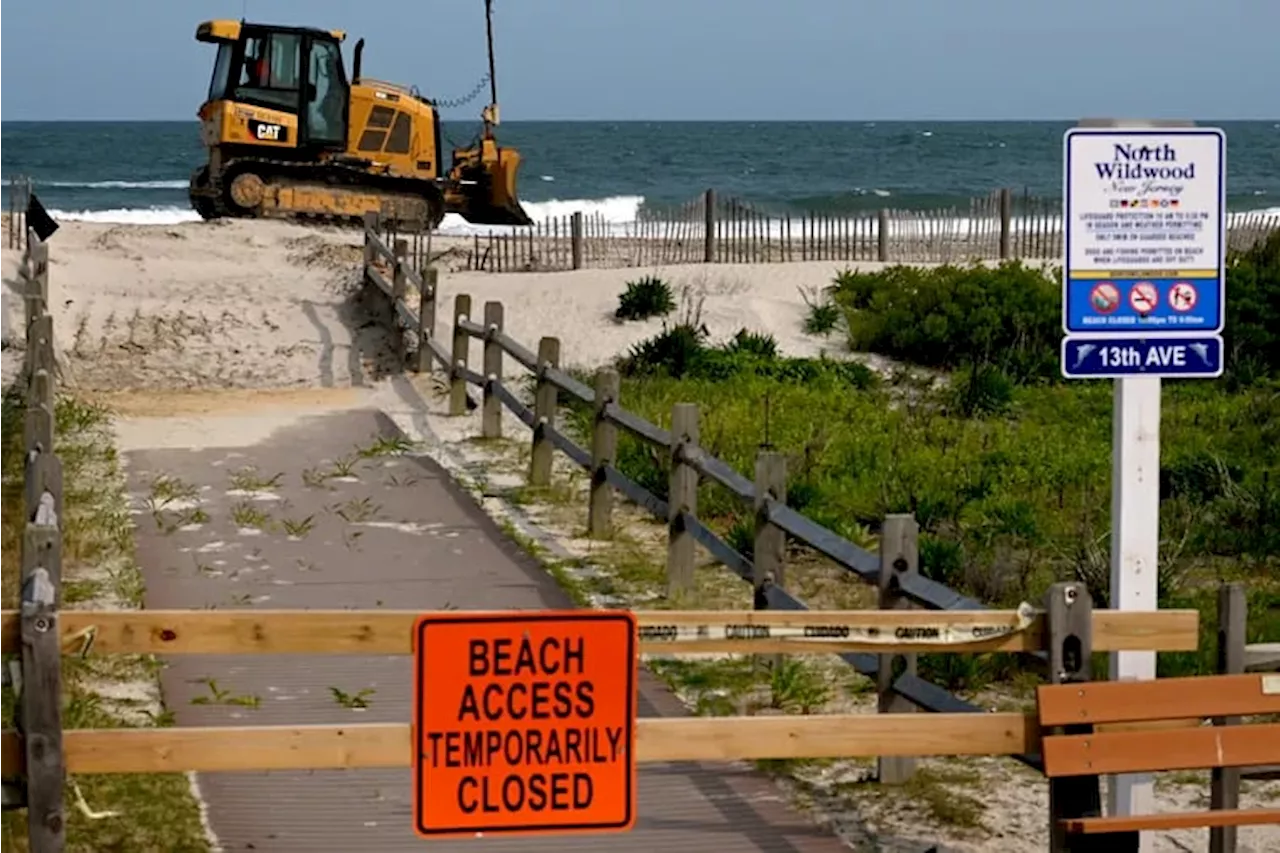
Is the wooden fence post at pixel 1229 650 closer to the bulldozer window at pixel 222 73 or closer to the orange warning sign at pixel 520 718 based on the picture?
the orange warning sign at pixel 520 718

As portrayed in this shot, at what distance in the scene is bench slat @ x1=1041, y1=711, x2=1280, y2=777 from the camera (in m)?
5.23

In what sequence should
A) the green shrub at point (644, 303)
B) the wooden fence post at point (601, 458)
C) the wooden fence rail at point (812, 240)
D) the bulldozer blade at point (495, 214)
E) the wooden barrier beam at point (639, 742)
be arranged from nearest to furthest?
1. the wooden barrier beam at point (639, 742)
2. the wooden fence post at point (601, 458)
3. the green shrub at point (644, 303)
4. the wooden fence rail at point (812, 240)
5. the bulldozer blade at point (495, 214)

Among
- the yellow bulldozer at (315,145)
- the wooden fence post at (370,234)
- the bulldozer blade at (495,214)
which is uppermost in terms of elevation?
the yellow bulldozer at (315,145)

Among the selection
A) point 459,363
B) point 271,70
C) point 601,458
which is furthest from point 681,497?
point 271,70

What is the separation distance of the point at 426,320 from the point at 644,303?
397 cm

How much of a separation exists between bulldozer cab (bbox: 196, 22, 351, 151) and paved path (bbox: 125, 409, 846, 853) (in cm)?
1317

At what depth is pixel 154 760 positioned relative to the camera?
5113 mm

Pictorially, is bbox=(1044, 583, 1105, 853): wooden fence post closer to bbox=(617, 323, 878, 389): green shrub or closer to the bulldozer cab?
bbox=(617, 323, 878, 389): green shrub

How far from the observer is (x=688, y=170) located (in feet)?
260

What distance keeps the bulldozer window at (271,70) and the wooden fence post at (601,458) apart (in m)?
18.7

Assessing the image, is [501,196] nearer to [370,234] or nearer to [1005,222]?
[1005,222]

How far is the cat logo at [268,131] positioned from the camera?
29.5 m

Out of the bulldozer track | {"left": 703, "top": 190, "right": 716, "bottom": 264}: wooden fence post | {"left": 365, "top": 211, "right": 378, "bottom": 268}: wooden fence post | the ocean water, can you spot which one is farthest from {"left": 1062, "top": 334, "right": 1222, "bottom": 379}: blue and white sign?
the ocean water

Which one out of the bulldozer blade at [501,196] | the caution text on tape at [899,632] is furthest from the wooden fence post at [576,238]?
the caution text on tape at [899,632]
